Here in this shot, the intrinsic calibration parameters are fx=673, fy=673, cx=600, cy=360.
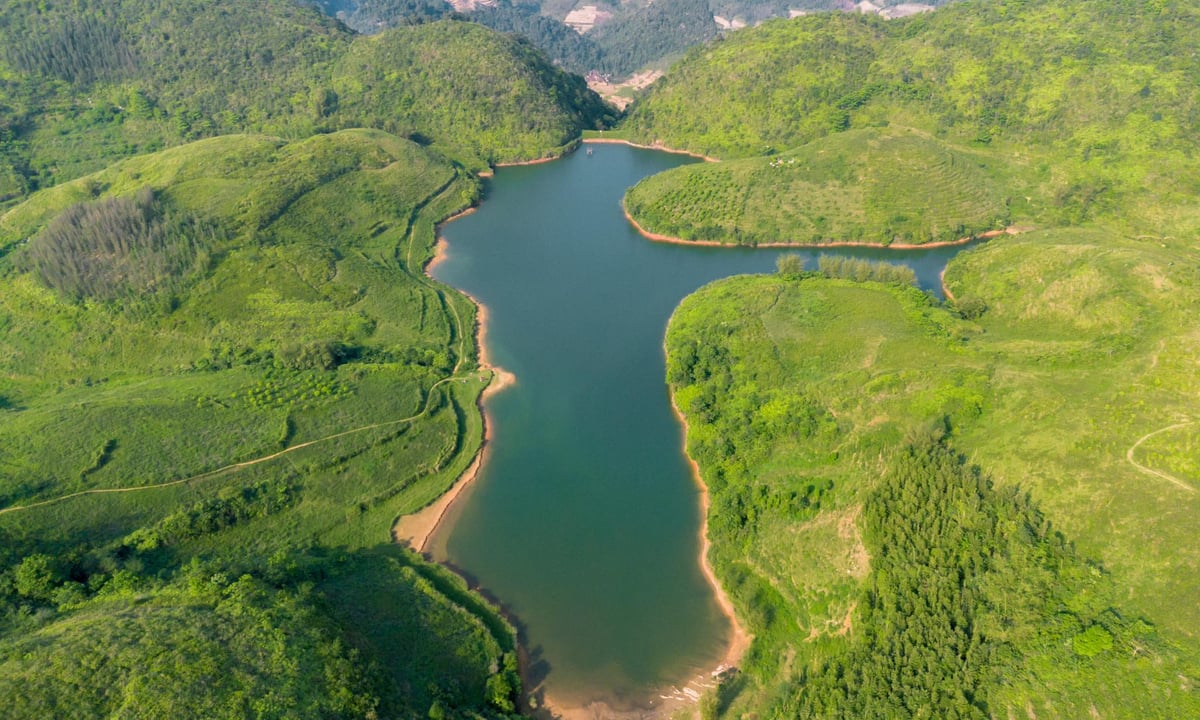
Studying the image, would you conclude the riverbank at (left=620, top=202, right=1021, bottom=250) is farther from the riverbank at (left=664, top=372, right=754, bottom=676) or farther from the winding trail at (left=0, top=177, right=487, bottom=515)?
the riverbank at (left=664, top=372, right=754, bottom=676)

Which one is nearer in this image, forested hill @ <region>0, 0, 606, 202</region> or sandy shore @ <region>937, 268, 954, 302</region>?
sandy shore @ <region>937, 268, 954, 302</region>

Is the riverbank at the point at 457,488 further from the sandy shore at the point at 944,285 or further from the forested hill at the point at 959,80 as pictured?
the forested hill at the point at 959,80

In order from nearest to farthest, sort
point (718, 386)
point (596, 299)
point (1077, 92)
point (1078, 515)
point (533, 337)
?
1. point (1078, 515)
2. point (718, 386)
3. point (533, 337)
4. point (596, 299)
5. point (1077, 92)

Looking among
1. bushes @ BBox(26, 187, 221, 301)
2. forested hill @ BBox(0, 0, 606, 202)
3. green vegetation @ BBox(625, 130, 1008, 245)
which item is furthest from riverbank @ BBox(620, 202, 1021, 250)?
bushes @ BBox(26, 187, 221, 301)

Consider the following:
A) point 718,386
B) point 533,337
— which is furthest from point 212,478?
point 718,386

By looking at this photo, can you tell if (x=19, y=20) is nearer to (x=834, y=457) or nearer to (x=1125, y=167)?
(x=834, y=457)

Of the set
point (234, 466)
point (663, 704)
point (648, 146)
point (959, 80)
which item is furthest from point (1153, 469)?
point (648, 146)

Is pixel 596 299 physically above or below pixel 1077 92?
below
